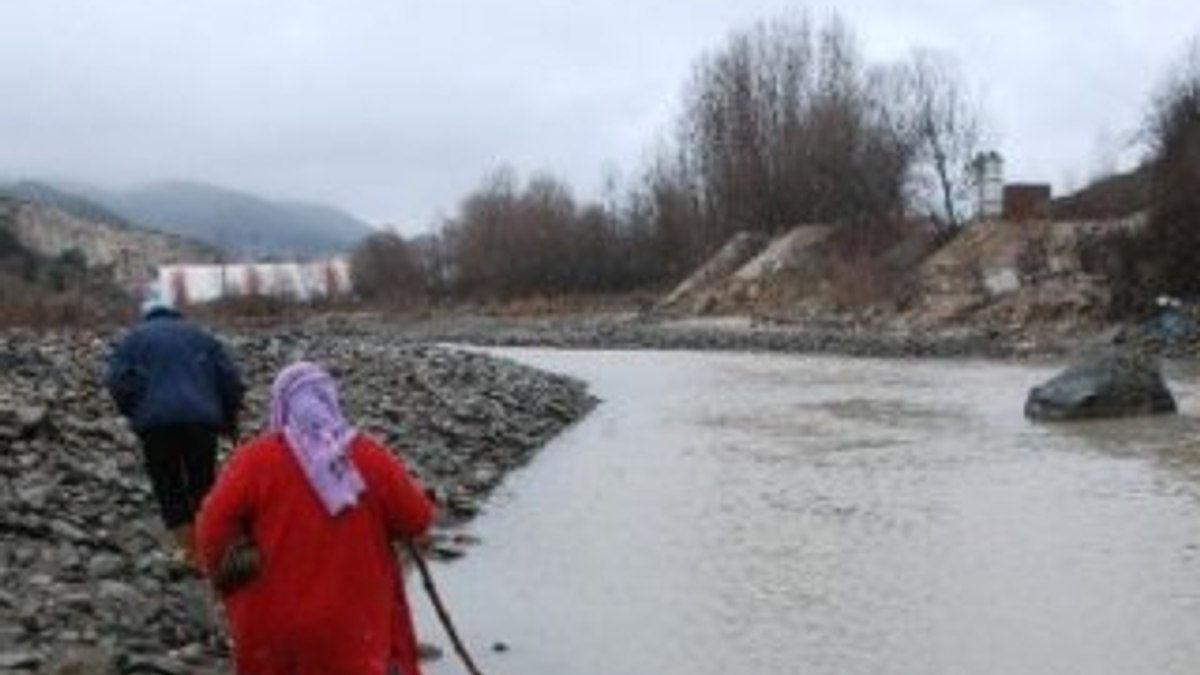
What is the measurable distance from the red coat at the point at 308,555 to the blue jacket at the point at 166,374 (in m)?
4.90

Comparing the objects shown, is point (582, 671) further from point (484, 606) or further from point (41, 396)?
point (41, 396)

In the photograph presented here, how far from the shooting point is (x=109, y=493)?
15.2m

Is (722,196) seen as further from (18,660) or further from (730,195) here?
(18,660)

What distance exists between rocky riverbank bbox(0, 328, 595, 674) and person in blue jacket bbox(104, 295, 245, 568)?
29.0 inches

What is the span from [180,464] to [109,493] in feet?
11.8

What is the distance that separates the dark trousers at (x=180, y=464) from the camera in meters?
11.6

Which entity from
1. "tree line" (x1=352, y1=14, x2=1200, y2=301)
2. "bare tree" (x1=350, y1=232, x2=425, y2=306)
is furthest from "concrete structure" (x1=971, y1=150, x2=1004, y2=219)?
"bare tree" (x1=350, y1=232, x2=425, y2=306)

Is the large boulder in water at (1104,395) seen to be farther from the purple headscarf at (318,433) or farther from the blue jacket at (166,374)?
the purple headscarf at (318,433)

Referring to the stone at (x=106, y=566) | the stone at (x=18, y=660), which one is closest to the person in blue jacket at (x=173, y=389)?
the stone at (x=106, y=566)

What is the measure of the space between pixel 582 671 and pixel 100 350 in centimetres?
1829

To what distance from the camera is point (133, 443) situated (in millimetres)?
18109

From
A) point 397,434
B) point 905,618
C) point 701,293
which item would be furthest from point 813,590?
point 701,293

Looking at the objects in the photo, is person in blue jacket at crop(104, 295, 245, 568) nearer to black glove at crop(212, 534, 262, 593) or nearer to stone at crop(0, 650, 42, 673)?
stone at crop(0, 650, 42, 673)

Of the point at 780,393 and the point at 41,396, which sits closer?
the point at 41,396
